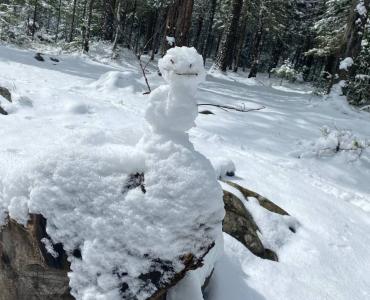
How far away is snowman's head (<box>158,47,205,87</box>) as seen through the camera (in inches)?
86.4

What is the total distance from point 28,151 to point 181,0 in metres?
7.25

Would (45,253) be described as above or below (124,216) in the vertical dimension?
below

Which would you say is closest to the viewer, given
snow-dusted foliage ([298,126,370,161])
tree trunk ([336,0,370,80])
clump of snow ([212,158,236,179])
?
clump of snow ([212,158,236,179])

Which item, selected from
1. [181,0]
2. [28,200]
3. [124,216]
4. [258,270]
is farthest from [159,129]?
[181,0]

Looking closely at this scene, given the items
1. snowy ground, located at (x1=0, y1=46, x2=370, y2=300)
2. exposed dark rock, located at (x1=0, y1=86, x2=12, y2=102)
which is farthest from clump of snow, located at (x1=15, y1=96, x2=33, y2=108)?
exposed dark rock, located at (x1=0, y1=86, x2=12, y2=102)

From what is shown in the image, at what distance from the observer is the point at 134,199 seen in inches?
87.0

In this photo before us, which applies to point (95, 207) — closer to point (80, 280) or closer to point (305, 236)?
point (80, 280)

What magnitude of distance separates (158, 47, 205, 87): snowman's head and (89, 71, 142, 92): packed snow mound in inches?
312

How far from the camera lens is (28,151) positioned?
13.5 feet

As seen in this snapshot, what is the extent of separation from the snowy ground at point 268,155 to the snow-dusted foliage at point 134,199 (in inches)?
11.2

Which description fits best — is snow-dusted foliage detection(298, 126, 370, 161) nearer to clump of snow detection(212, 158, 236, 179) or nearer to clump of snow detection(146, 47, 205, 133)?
clump of snow detection(212, 158, 236, 179)

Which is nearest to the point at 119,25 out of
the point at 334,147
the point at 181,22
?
the point at 334,147

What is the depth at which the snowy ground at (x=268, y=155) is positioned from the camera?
3.24 m

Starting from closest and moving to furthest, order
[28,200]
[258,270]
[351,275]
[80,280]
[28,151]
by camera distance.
A: [80,280], [28,200], [258,270], [351,275], [28,151]
